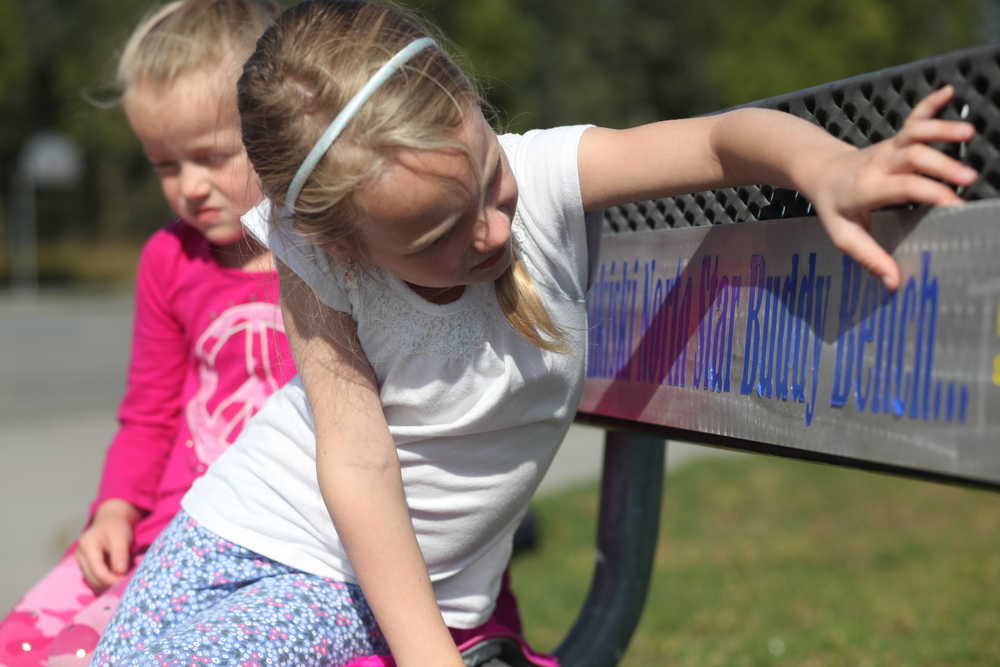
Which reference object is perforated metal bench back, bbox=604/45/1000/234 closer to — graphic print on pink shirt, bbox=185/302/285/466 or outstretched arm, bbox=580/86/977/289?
outstretched arm, bbox=580/86/977/289

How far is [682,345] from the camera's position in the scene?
58.2 inches

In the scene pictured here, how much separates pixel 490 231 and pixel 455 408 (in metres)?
0.29

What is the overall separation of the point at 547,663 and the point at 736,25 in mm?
22835

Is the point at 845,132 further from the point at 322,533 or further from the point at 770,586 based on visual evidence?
the point at 770,586

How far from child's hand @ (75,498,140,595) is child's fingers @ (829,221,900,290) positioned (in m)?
1.37

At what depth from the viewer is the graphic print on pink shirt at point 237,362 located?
203cm

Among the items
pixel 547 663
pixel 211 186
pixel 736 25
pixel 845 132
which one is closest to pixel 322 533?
pixel 547 663

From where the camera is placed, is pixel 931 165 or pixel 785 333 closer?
pixel 931 165

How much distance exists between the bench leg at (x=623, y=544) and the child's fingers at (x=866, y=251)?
3.01 ft

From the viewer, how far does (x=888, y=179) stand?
1.05 meters

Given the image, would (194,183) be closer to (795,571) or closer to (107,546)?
(107,546)

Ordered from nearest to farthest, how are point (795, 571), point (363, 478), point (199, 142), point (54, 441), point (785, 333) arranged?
point (785, 333) < point (363, 478) < point (199, 142) < point (795, 571) < point (54, 441)

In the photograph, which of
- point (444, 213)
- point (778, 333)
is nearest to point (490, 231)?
point (444, 213)

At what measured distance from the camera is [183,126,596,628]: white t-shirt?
149cm
